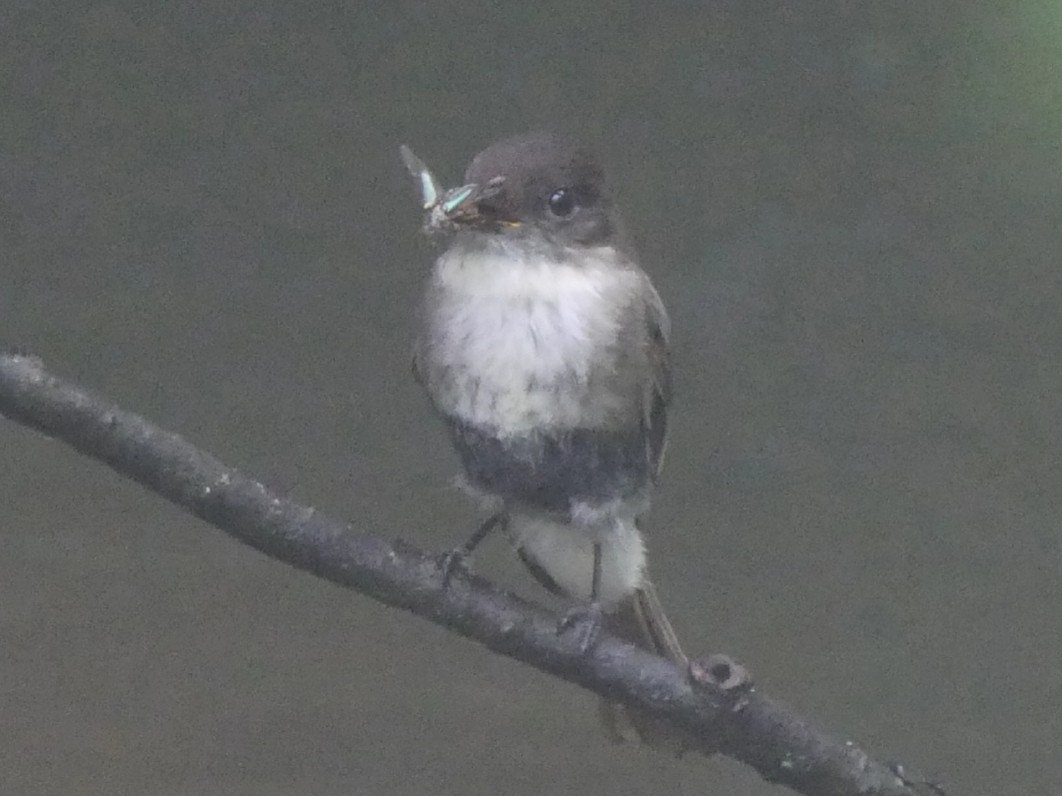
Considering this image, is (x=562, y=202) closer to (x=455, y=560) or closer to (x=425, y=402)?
(x=455, y=560)

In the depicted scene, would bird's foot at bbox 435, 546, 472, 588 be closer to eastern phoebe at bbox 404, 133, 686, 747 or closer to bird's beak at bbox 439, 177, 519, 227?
eastern phoebe at bbox 404, 133, 686, 747

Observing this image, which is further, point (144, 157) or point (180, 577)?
point (180, 577)

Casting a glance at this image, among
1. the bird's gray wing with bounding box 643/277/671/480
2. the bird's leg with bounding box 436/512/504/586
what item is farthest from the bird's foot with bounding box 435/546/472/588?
the bird's gray wing with bounding box 643/277/671/480

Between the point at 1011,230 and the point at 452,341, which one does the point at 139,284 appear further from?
the point at 1011,230

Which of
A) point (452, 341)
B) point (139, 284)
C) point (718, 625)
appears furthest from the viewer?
point (718, 625)

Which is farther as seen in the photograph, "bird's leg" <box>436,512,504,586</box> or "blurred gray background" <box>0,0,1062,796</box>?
"blurred gray background" <box>0,0,1062,796</box>

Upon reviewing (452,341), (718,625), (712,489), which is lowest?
(452,341)

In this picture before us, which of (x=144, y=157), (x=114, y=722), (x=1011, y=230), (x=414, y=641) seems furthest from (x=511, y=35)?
(x=114, y=722)
